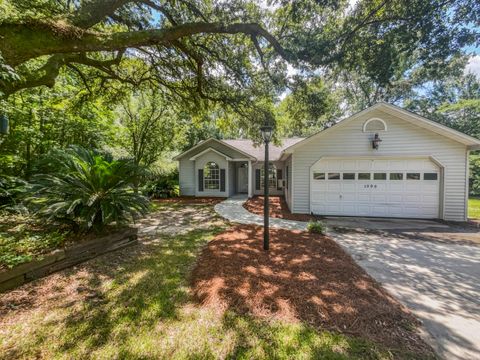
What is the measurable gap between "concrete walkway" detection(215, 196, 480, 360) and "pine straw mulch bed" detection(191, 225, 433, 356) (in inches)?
10.0

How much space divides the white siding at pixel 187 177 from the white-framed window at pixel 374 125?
1071 centimetres

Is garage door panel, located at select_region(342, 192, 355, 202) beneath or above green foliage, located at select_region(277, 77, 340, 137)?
beneath

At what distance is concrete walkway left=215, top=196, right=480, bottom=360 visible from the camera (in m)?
2.41

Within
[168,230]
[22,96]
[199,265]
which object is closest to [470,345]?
[199,265]

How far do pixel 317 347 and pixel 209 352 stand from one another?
3.59 ft

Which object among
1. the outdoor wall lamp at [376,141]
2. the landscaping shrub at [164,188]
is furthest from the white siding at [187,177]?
the outdoor wall lamp at [376,141]

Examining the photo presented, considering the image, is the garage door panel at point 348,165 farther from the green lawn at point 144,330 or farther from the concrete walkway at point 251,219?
the green lawn at point 144,330

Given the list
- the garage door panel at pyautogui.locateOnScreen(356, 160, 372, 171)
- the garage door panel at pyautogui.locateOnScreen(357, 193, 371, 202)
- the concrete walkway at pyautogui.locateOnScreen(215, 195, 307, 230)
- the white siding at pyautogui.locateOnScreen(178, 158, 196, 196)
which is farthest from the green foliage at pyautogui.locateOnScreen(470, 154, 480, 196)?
the white siding at pyautogui.locateOnScreen(178, 158, 196, 196)

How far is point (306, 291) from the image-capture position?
3127mm

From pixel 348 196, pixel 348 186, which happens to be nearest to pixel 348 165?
pixel 348 186

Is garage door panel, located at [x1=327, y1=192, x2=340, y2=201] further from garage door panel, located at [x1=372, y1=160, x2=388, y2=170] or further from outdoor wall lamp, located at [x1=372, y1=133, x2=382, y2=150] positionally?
outdoor wall lamp, located at [x1=372, y1=133, x2=382, y2=150]

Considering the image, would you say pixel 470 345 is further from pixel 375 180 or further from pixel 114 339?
pixel 375 180

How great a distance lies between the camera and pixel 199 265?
4035 mm

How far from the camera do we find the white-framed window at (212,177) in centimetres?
1457
